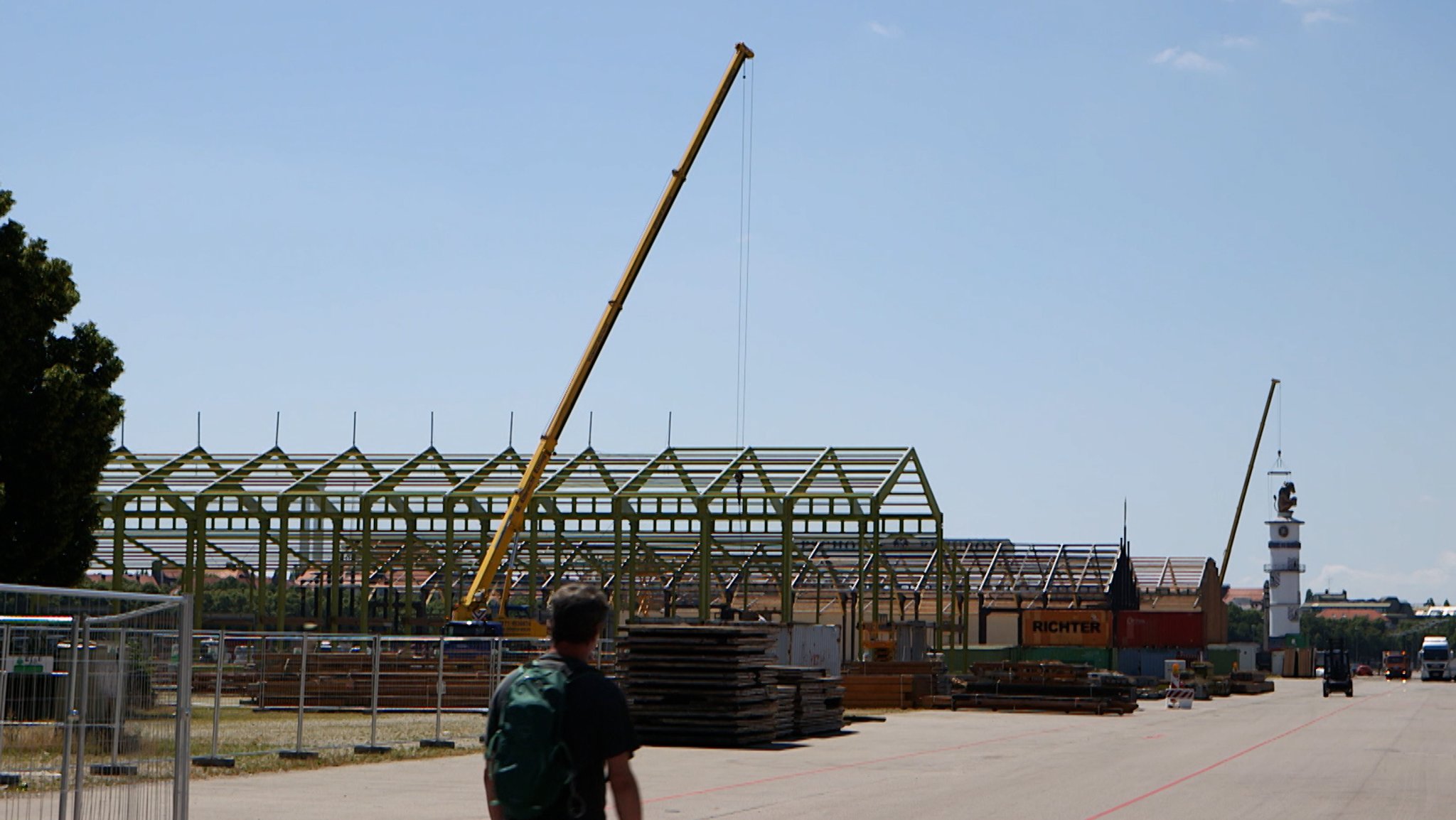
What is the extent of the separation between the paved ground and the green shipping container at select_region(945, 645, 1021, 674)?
22772 millimetres

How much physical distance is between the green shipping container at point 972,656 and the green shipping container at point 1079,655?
0.88 metres

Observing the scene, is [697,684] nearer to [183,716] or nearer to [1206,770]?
[1206,770]

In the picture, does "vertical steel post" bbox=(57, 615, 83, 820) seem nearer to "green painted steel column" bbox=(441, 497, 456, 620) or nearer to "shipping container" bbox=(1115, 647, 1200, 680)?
"green painted steel column" bbox=(441, 497, 456, 620)

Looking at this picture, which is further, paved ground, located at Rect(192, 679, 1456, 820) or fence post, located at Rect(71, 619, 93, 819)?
paved ground, located at Rect(192, 679, 1456, 820)

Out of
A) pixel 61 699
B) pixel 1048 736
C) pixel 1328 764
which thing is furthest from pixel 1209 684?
pixel 61 699

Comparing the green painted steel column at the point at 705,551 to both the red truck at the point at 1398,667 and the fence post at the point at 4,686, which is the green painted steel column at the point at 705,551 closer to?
the fence post at the point at 4,686

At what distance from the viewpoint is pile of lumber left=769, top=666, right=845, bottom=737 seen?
27.6m

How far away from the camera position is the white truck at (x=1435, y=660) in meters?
88.6

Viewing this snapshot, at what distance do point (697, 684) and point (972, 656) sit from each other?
37.5 meters

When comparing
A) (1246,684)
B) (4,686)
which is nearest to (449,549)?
(1246,684)

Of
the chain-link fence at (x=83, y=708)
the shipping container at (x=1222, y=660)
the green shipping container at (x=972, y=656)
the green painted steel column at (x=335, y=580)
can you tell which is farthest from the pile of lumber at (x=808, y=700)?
the shipping container at (x=1222, y=660)

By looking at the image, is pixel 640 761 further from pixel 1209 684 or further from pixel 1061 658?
pixel 1061 658

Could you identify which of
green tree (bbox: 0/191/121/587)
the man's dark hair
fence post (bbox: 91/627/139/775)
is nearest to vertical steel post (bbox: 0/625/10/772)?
fence post (bbox: 91/627/139/775)

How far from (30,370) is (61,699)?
14.4 m
